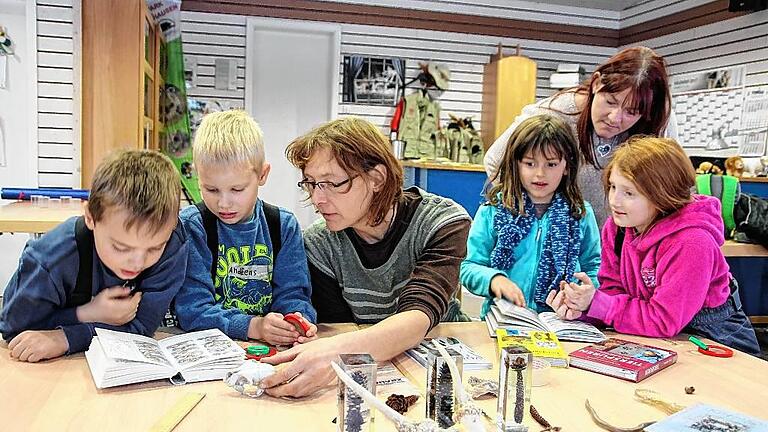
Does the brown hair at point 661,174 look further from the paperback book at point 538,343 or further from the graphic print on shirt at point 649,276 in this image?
the paperback book at point 538,343

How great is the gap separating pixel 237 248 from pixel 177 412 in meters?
0.67

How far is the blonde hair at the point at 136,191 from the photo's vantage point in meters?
1.46

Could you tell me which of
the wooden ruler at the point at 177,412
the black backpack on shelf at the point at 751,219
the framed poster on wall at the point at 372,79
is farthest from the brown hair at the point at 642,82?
the framed poster on wall at the point at 372,79

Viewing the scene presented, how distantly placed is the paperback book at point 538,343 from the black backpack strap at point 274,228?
666 mm

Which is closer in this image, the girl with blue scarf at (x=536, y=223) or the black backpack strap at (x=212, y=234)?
the black backpack strap at (x=212, y=234)

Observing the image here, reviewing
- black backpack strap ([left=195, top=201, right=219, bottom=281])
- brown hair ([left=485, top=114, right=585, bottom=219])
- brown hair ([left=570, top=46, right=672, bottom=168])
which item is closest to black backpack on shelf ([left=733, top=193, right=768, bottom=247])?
brown hair ([left=570, top=46, right=672, bottom=168])

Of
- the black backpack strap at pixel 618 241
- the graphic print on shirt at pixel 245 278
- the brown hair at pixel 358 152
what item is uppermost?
the brown hair at pixel 358 152

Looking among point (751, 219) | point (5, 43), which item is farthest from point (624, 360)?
point (5, 43)

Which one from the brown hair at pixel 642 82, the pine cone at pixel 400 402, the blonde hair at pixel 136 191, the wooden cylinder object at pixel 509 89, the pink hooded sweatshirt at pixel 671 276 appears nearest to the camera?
the pine cone at pixel 400 402

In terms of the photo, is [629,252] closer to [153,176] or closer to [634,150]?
[634,150]

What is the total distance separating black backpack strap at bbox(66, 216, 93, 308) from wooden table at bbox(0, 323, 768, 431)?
0.14 metres

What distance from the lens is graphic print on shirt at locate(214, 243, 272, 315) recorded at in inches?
70.6

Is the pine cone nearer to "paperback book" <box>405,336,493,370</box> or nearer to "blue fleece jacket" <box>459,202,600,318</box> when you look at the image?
"paperback book" <box>405,336,493,370</box>

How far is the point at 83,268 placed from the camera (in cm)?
152
